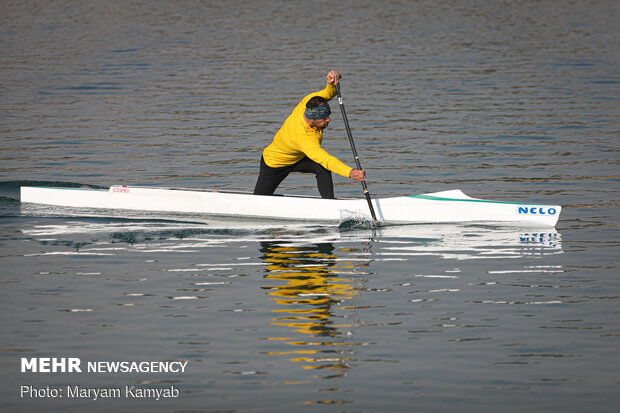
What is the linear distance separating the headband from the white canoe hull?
1.61 m

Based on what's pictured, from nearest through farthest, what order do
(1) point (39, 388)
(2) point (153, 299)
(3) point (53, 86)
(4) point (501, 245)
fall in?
(1) point (39, 388) < (2) point (153, 299) < (4) point (501, 245) < (3) point (53, 86)

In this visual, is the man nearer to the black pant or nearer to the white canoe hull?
the black pant

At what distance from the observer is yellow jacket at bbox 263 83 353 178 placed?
15211 mm

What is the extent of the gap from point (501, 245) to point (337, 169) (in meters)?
2.66

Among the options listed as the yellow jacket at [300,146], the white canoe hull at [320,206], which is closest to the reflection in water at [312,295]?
the yellow jacket at [300,146]

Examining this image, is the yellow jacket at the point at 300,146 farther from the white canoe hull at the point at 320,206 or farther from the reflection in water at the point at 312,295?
the reflection in water at the point at 312,295

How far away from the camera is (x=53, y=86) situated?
33.0m

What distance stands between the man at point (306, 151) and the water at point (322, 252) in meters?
0.88

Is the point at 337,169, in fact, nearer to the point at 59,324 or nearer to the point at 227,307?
the point at 227,307

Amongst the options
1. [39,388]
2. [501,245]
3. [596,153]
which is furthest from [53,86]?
[39,388]

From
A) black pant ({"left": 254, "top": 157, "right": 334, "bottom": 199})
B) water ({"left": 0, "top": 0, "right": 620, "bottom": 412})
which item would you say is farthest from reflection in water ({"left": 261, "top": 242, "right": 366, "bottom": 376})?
black pant ({"left": 254, "top": 157, "right": 334, "bottom": 199})

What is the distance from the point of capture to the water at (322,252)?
31.2 feet

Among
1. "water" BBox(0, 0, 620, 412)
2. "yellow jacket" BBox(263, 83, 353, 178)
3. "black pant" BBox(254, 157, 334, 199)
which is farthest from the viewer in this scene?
"black pant" BBox(254, 157, 334, 199)

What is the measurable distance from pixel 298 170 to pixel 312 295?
4.81 m
